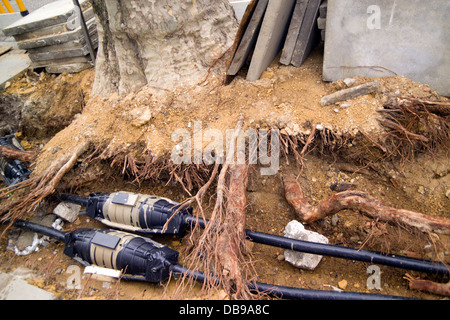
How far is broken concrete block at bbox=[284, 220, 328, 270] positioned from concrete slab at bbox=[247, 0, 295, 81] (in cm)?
134

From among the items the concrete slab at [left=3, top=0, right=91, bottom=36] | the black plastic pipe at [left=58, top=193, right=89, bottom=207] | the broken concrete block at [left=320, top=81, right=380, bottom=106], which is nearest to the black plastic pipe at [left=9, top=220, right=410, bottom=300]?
the black plastic pipe at [left=58, top=193, right=89, bottom=207]

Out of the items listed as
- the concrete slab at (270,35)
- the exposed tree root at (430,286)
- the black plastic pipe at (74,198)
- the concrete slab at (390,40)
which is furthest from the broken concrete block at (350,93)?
the black plastic pipe at (74,198)

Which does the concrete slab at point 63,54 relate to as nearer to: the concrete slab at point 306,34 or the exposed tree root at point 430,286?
the concrete slab at point 306,34

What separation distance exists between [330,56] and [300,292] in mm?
1815

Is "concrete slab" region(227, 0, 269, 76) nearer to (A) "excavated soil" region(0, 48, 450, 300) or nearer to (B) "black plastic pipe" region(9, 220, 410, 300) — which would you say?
(A) "excavated soil" region(0, 48, 450, 300)

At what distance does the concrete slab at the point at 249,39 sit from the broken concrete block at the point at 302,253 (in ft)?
4.69

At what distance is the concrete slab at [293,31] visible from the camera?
258cm

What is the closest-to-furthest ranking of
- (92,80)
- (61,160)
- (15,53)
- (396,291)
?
(396,291), (61,160), (92,80), (15,53)

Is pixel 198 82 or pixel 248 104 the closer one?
pixel 248 104

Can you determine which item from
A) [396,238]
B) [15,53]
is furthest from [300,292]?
[15,53]

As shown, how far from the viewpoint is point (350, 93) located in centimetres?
233

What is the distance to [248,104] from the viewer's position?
2.58 m

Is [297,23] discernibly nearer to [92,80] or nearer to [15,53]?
[92,80]

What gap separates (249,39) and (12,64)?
11.3 feet
